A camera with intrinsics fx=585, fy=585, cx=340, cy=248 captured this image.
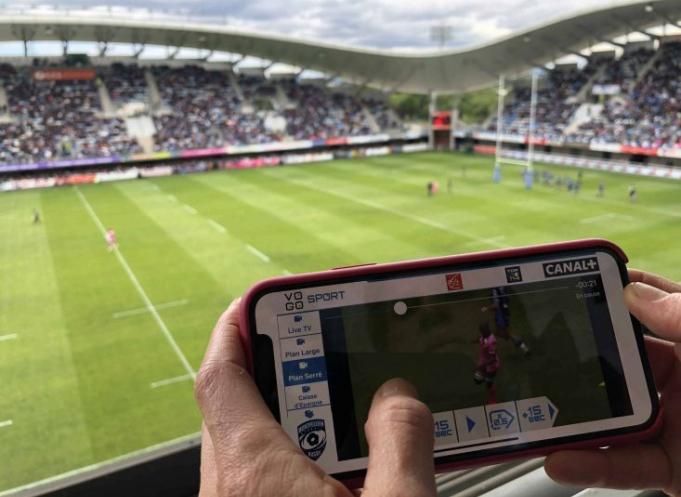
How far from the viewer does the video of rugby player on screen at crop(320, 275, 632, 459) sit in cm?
135

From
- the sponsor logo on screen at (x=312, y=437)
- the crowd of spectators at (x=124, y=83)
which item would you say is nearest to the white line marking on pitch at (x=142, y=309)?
the sponsor logo on screen at (x=312, y=437)

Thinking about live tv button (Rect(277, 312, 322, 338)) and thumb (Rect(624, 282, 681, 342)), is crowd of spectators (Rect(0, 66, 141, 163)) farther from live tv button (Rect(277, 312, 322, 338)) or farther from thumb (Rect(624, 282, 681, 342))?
thumb (Rect(624, 282, 681, 342))

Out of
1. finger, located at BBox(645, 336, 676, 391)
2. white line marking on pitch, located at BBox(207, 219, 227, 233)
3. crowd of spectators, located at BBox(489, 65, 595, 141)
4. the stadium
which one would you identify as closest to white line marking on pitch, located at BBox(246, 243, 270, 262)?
the stadium

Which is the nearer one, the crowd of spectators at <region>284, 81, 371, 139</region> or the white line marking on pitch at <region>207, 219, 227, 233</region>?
the white line marking on pitch at <region>207, 219, 227, 233</region>

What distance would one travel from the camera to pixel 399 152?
39500 mm

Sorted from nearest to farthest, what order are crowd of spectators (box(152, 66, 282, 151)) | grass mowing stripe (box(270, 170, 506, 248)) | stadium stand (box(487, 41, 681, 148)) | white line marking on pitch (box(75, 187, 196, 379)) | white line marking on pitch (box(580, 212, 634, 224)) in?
1. white line marking on pitch (box(75, 187, 196, 379))
2. grass mowing stripe (box(270, 170, 506, 248))
3. white line marking on pitch (box(580, 212, 634, 224))
4. stadium stand (box(487, 41, 681, 148))
5. crowd of spectators (box(152, 66, 282, 151))

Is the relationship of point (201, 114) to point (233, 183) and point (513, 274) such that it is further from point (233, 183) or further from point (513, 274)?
point (513, 274)

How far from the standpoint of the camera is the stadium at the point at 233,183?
8.12 meters

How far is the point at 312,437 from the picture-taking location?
131cm

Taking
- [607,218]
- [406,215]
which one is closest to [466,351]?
[406,215]

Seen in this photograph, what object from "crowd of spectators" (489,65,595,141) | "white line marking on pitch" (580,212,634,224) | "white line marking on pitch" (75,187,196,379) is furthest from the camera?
"crowd of spectators" (489,65,595,141)

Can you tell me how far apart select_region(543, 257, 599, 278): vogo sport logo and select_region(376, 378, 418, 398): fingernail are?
1.52 feet

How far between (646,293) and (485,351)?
1.33 ft

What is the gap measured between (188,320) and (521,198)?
14850mm
